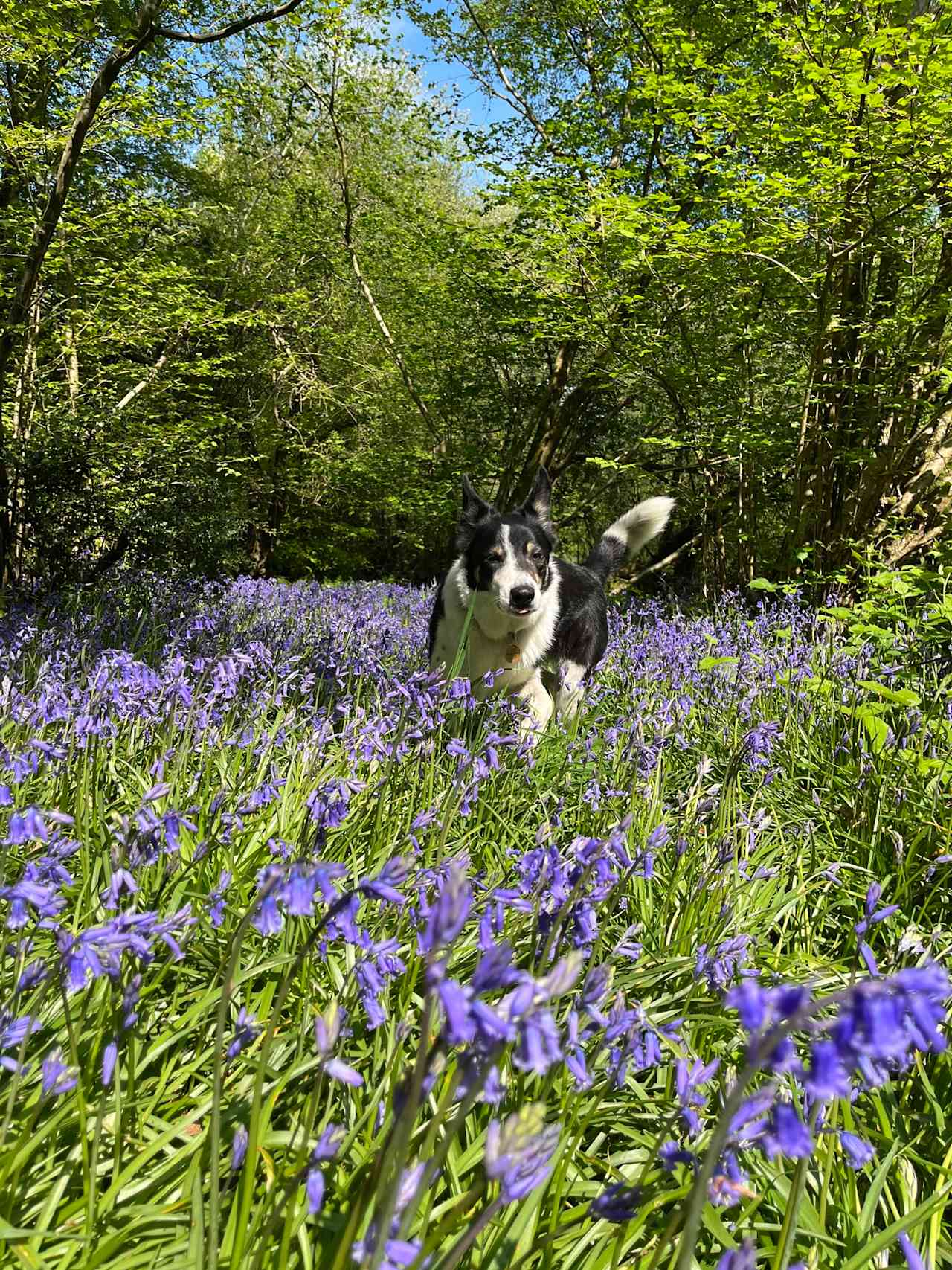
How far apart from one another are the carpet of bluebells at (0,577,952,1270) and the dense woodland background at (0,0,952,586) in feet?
13.6

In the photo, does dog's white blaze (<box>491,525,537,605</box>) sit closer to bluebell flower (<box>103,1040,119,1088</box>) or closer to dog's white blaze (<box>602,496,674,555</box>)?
dog's white blaze (<box>602,496,674,555</box>)

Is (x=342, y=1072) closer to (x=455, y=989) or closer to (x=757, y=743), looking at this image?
(x=455, y=989)

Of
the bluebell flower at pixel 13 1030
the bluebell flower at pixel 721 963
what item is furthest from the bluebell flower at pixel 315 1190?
the bluebell flower at pixel 721 963

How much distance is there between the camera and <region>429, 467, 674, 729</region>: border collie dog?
4582 mm

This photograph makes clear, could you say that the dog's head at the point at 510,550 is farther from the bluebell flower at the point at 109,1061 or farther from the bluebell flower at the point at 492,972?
the bluebell flower at the point at 492,972

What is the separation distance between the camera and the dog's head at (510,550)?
4492mm

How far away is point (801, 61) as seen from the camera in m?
6.43

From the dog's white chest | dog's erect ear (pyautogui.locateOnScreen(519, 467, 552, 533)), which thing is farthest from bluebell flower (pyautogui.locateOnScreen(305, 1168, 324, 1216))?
dog's erect ear (pyautogui.locateOnScreen(519, 467, 552, 533))

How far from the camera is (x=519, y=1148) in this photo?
66 centimetres

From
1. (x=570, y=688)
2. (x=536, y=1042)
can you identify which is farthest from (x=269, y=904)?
(x=570, y=688)

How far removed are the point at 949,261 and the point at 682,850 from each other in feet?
26.1

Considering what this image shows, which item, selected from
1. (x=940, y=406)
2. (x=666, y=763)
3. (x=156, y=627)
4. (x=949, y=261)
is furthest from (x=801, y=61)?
(x=156, y=627)

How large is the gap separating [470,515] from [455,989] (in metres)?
4.75

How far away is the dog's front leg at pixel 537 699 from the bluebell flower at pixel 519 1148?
350cm
